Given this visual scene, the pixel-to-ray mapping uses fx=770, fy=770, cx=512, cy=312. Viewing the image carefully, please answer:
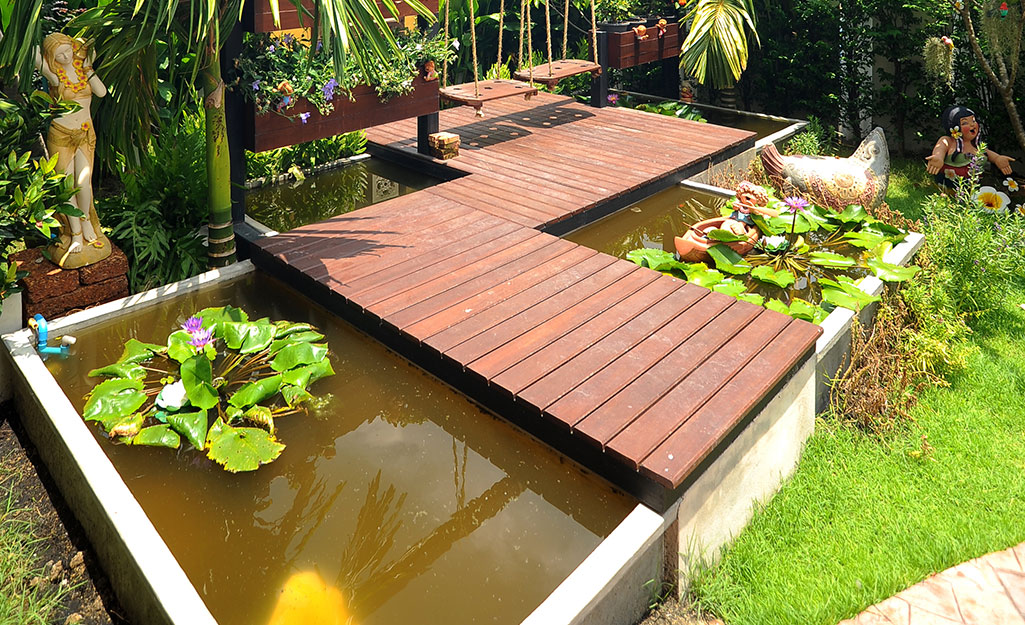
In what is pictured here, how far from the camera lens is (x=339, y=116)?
6469 millimetres

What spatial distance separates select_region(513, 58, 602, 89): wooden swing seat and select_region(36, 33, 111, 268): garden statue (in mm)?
4518

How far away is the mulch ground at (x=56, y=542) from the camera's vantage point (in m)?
3.38

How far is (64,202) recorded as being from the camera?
15.1 ft

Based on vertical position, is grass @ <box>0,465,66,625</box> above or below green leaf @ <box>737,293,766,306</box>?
below

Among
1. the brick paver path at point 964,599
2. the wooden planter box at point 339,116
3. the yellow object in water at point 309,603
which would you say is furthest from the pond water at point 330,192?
the brick paver path at point 964,599

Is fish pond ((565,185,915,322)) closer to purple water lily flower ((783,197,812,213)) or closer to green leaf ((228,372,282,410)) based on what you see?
purple water lily flower ((783,197,812,213))

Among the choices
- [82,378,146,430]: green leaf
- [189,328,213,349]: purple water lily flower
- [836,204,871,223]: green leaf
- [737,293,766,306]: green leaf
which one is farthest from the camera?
[836,204,871,223]: green leaf

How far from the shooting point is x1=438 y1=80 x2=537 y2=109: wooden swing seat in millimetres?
7523

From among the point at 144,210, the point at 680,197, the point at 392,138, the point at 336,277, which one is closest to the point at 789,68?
the point at 680,197

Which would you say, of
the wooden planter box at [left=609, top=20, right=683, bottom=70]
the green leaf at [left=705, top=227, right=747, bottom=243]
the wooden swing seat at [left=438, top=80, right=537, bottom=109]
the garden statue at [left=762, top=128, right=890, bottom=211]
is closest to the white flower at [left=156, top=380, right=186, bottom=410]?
the green leaf at [left=705, top=227, right=747, bottom=243]

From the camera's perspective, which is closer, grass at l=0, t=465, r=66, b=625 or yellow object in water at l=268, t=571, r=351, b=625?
yellow object in water at l=268, t=571, r=351, b=625

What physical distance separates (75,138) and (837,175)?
573 centimetres

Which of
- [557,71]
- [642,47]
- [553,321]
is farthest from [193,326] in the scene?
[642,47]

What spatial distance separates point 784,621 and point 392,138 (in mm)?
6295
